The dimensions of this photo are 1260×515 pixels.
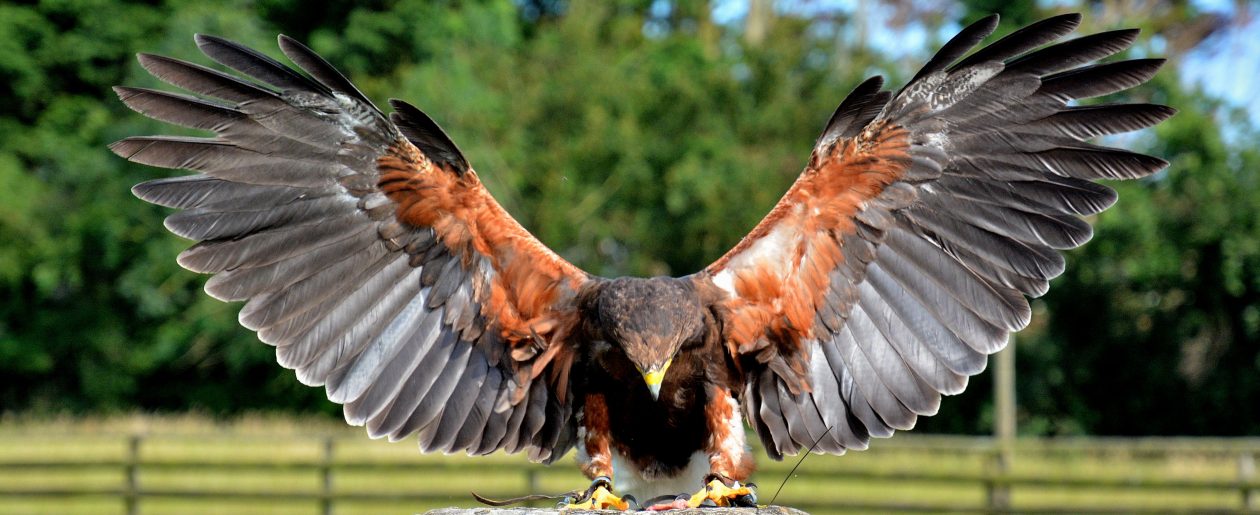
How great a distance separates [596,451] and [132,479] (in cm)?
953

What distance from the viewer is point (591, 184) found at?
81.3ft

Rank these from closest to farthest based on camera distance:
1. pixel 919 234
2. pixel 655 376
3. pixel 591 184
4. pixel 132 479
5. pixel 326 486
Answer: pixel 655 376, pixel 919 234, pixel 326 486, pixel 132 479, pixel 591 184

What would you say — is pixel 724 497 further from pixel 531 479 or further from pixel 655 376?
pixel 531 479

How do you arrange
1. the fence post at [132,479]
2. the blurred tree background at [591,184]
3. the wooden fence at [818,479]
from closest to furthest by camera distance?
the wooden fence at [818,479]
the fence post at [132,479]
the blurred tree background at [591,184]

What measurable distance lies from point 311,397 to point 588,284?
80.6ft

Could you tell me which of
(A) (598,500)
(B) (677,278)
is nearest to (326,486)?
(A) (598,500)

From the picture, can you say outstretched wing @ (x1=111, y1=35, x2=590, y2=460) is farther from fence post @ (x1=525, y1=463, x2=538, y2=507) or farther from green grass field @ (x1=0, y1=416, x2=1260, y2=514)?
fence post @ (x1=525, y1=463, x2=538, y2=507)

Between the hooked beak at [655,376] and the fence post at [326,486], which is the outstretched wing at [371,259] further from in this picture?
the fence post at [326,486]

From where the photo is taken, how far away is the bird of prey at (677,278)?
5879 millimetres

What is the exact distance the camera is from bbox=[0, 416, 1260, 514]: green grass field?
1302 centimetres

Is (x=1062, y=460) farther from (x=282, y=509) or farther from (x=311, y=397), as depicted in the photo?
(x=311, y=397)

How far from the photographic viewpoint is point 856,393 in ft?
20.8

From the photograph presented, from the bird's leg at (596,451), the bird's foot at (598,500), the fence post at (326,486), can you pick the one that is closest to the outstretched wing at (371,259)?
the bird's leg at (596,451)

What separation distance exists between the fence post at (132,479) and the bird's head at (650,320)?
31.6 feet
